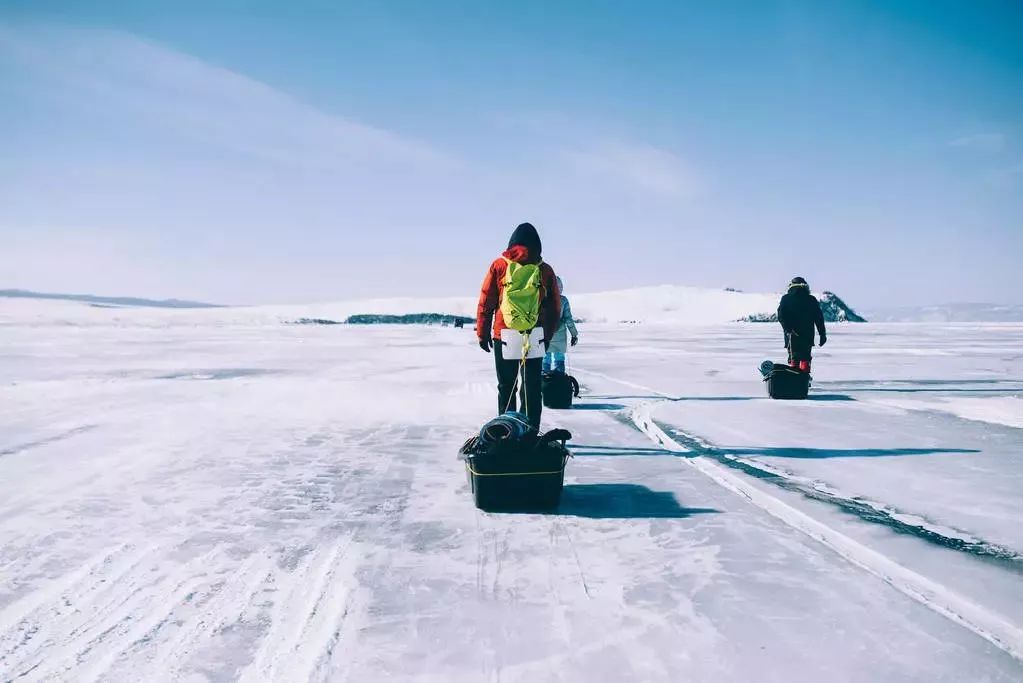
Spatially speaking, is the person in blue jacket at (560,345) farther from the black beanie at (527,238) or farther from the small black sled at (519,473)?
the small black sled at (519,473)

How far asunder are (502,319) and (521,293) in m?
0.29

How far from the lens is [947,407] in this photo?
32.7 ft

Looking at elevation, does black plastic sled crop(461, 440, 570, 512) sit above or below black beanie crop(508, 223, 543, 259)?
below

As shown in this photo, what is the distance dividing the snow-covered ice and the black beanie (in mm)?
1791

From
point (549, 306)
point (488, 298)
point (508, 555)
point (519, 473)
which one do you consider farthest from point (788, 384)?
point (508, 555)

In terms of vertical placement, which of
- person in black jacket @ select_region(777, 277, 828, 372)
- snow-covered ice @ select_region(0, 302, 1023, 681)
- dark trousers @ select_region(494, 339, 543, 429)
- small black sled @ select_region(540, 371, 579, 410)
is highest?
person in black jacket @ select_region(777, 277, 828, 372)

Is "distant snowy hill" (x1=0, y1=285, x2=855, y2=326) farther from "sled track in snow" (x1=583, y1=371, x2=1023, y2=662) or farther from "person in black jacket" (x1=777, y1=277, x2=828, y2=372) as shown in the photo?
"sled track in snow" (x1=583, y1=371, x2=1023, y2=662)

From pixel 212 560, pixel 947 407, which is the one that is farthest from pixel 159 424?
pixel 947 407

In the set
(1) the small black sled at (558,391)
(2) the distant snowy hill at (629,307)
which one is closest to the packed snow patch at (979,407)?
(1) the small black sled at (558,391)

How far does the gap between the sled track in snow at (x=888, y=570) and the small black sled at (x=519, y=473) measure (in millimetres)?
1364

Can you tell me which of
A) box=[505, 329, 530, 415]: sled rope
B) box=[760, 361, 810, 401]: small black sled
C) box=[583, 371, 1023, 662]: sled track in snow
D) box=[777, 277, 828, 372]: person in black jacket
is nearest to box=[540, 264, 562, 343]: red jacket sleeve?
box=[505, 329, 530, 415]: sled rope

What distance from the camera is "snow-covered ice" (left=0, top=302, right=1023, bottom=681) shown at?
2596 millimetres

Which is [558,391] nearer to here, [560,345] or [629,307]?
[560,345]

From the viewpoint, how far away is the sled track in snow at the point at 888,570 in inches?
109
